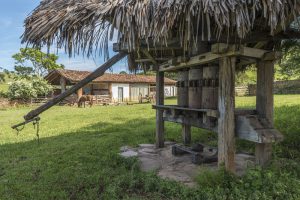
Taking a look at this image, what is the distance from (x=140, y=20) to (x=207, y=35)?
102 centimetres

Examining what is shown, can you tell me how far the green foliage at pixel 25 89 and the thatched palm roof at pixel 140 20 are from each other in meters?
23.2

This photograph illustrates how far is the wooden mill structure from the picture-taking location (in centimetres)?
344

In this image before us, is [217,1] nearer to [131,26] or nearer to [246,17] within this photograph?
[246,17]

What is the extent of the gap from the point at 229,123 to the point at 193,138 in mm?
3618

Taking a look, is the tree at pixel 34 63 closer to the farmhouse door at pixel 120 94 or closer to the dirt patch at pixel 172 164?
the farmhouse door at pixel 120 94

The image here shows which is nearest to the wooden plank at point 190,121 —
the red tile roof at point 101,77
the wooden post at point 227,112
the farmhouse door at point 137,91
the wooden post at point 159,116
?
the wooden post at point 159,116

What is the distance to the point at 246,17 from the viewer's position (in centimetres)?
340

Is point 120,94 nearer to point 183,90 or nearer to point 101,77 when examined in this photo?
point 101,77

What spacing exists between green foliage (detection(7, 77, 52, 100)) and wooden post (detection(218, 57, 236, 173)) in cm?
2479

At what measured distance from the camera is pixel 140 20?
3656 millimetres

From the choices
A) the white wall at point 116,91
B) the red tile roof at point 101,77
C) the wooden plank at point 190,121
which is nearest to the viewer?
the wooden plank at point 190,121

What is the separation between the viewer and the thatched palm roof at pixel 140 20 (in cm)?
335

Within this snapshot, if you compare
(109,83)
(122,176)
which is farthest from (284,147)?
(109,83)

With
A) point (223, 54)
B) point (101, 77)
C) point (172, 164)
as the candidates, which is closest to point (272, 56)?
point (223, 54)
